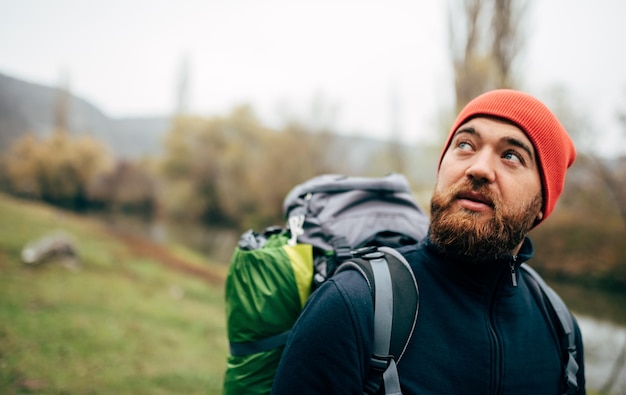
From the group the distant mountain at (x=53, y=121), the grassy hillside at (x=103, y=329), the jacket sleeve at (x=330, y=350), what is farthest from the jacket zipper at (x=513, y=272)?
the distant mountain at (x=53, y=121)

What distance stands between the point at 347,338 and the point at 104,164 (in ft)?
113

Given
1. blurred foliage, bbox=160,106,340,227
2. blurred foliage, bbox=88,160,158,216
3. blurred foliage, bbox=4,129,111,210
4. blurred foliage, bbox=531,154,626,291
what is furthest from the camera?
blurred foliage, bbox=88,160,158,216

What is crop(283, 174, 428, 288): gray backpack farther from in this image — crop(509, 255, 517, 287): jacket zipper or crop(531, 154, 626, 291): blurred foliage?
crop(531, 154, 626, 291): blurred foliage

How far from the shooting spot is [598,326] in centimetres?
962

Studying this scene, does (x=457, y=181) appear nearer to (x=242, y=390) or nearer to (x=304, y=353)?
(x=304, y=353)

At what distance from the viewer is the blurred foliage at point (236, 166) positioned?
21.7m

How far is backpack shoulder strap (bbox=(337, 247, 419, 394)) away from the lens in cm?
104

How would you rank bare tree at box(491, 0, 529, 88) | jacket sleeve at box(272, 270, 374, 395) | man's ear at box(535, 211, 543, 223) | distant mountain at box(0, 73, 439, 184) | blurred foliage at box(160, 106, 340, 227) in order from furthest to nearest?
1. blurred foliage at box(160, 106, 340, 227)
2. distant mountain at box(0, 73, 439, 184)
3. bare tree at box(491, 0, 529, 88)
4. man's ear at box(535, 211, 543, 223)
5. jacket sleeve at box(272, 270, 374, 395)

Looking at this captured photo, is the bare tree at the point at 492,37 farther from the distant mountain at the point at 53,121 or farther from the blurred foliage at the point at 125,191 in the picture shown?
the blurred foliage at the point at 125,191

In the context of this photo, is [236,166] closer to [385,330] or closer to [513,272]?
[513,272]

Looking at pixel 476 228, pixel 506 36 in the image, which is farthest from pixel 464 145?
pixel 506 36

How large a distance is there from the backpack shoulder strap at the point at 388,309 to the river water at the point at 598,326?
21.8 ft

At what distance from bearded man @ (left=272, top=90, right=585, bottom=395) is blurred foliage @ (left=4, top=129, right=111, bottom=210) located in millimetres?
31954

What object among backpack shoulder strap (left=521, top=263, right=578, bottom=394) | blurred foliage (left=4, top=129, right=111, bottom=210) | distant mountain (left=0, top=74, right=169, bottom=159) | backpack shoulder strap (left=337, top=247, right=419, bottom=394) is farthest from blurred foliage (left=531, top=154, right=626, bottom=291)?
blurred foliage (left=4, top=129, right=111, bottom=210)
